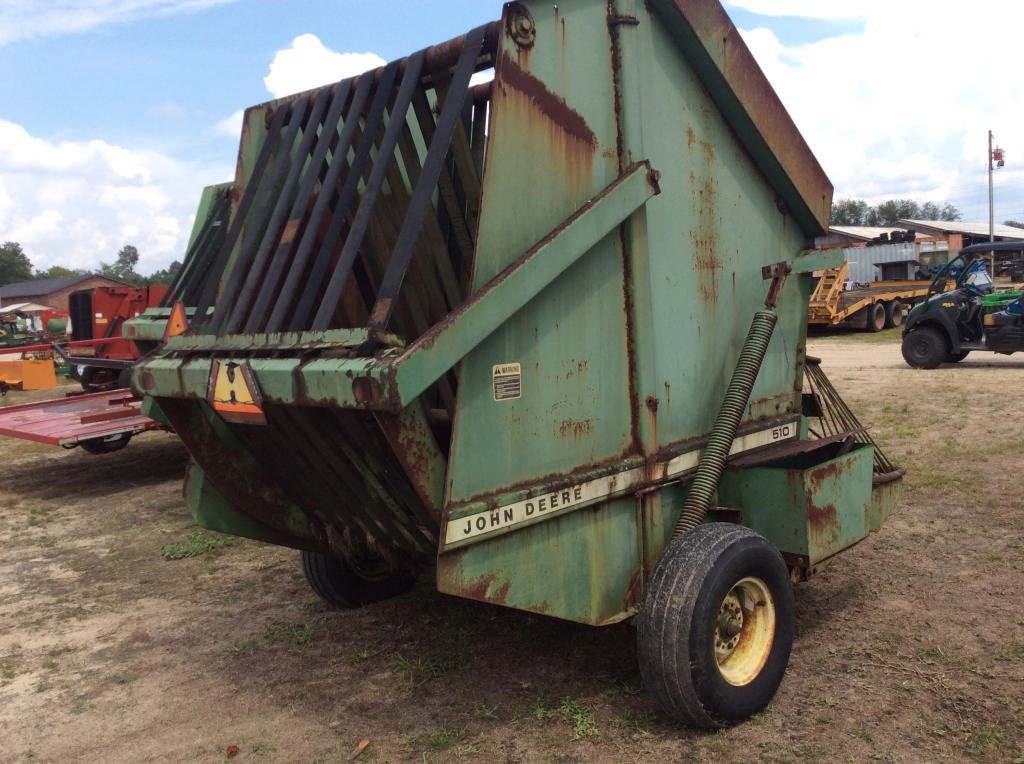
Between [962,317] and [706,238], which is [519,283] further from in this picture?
[962,317]

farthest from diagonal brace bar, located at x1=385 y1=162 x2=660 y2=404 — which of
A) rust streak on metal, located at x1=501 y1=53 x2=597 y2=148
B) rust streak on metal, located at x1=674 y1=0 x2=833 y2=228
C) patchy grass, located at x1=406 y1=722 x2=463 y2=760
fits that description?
patchy grass, located at x1=406 y1=722 x2=463 y2=760

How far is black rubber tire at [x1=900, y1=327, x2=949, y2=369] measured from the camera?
46.1ft

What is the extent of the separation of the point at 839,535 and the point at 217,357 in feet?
8.84

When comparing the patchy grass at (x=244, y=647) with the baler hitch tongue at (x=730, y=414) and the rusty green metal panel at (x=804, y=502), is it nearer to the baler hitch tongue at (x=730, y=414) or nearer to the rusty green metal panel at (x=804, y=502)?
the baler hitch tongue at (x=730, y=414)

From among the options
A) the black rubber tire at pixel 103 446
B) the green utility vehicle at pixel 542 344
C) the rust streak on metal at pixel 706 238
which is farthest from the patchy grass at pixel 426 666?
the black rubber tire at pixel 103 446

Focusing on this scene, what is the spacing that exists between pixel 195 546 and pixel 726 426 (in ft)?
13.4

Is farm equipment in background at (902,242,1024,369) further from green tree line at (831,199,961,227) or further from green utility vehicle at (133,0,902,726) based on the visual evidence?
green tree line at (831,199,961,227)

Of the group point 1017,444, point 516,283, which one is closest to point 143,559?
point 516,283

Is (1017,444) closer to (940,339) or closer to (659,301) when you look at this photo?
(659,301)

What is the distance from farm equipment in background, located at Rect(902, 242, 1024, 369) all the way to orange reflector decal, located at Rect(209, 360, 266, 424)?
13.4 m

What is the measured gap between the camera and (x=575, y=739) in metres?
3.18

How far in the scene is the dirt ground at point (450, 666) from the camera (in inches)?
125

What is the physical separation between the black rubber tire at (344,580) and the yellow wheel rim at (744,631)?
1.74 m

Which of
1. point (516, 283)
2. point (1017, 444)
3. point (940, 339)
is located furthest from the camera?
point (940, 339)
